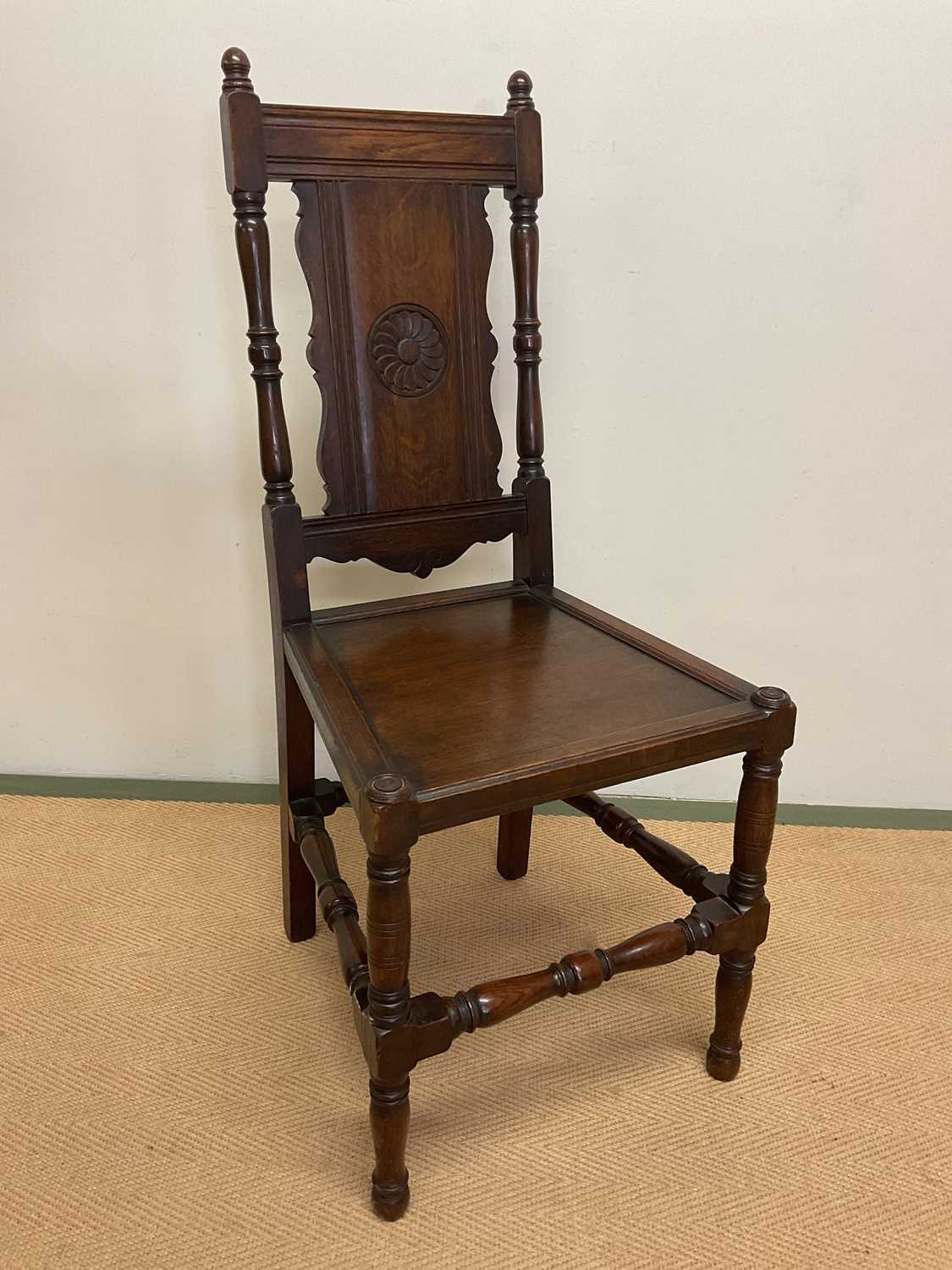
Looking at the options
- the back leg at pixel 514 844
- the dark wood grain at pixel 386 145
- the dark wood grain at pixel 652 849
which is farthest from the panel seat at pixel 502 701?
the dark wood grain at pixel 386 145

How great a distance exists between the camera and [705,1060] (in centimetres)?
127

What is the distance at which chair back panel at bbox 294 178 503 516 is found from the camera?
1.25 metres

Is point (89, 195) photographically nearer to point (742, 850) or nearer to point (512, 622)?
point (512, 622)

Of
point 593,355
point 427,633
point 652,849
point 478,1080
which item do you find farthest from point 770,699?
point 593,355

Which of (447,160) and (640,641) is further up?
(447,160)

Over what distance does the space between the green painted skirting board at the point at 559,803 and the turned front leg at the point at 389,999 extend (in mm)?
879

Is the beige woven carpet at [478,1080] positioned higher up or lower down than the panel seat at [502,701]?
lower down

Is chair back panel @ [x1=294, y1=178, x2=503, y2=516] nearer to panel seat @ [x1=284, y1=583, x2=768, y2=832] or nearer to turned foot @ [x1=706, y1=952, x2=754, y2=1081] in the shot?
panel seat @ [x1=284, y1=583, x2=768, y2=832]

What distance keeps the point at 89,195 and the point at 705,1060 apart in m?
1.58

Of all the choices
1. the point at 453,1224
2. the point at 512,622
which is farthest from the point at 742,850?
the point at 453,1224

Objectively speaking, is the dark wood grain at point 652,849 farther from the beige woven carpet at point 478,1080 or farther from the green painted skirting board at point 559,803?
the green painted skirting board at point 559,803

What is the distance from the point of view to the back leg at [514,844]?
1598 millimetres

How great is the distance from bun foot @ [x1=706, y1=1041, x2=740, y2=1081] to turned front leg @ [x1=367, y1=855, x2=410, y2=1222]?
0.43m

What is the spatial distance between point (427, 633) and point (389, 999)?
0.49m
